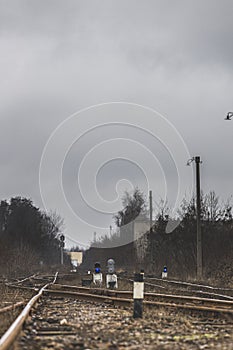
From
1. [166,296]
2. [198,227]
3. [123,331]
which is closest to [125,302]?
[166,296]

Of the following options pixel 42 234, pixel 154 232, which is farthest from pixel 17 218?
pixel 154 232

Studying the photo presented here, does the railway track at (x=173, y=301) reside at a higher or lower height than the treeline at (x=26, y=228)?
lower

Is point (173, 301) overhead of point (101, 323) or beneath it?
overhead

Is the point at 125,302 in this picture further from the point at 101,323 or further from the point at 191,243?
the point at 191,243

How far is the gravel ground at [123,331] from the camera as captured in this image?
741cm

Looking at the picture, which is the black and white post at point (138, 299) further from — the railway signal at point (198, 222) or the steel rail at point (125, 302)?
the railway signal at point (198, 222)

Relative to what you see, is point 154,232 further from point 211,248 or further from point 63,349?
point 63,349

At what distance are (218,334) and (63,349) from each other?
263cm

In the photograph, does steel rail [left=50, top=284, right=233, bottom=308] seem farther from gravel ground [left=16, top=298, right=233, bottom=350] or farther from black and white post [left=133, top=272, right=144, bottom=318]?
black and white post [left=133, top=272, right=144, bottom=318]

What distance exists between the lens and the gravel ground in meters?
7.41

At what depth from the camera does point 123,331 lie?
8.84 metres

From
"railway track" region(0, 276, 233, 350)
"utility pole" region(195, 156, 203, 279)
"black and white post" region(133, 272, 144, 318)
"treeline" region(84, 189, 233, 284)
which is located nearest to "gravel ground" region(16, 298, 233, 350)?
"railway track" region(0, 276, 233, 350)

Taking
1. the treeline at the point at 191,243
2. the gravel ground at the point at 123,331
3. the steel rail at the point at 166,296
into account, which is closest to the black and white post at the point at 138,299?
the gravel ground at the point at 123,331

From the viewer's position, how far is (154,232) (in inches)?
1876
